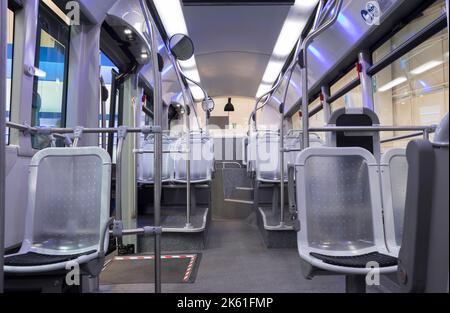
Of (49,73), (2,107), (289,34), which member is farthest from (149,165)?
(2,107)

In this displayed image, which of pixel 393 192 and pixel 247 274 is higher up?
pixel 393 192

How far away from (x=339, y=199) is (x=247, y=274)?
128 cm

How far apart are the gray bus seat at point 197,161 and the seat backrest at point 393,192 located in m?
2.93

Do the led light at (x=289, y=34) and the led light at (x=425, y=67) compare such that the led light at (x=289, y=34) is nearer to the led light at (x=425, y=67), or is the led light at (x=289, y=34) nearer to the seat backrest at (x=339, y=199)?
the led light at (x=425, y=67)

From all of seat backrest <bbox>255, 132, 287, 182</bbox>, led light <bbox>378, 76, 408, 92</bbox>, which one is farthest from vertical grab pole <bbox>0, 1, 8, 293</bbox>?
seat backrest <bbox>255, 132, 287, 182</bbox>

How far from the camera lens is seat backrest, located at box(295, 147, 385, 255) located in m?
1.89

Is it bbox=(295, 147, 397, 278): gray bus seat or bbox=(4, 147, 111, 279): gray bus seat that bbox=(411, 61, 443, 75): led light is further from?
bbox=(4, 147, 111, 279): gray bus seat

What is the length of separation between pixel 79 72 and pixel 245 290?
221 centimetres

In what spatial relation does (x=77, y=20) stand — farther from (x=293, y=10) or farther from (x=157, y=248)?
(x=293, y=10)

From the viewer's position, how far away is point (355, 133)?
240 centimetres

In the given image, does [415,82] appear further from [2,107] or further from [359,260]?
[2,107]

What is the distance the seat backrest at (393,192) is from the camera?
187cm

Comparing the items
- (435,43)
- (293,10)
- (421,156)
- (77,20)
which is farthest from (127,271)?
(293,10)

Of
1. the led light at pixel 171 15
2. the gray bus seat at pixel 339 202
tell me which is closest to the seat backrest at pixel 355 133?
the gray bus seat at pixel 339 202
